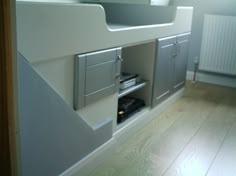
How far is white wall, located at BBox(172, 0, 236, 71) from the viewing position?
3233 mm

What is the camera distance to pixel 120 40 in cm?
171

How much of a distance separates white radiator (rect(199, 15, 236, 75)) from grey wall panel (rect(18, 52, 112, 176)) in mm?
2190

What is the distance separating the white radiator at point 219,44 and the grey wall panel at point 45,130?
219 cm

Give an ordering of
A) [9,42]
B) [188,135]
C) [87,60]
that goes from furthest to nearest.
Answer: [188,135] → [87,60] → [9,42]

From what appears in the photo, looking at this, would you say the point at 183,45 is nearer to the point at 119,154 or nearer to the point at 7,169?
the point at 119,154

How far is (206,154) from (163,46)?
849 mm

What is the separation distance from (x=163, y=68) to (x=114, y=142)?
824 millimetres

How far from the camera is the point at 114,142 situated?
5.99 feet

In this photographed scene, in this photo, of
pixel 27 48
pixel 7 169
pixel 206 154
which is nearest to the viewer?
pixel 7 169

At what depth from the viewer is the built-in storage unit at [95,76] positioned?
1.44 m

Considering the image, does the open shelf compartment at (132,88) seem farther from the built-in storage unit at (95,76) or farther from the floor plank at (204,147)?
the floor plank at (204,147)

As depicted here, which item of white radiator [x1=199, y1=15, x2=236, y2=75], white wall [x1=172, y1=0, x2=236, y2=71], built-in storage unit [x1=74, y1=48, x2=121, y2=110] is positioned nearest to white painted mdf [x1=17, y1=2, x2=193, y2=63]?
built-in storage unit [x1=74, y1=48, x2=121, y2=110]

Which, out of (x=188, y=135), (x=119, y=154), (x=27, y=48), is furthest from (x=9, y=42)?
(x=188, y=135)

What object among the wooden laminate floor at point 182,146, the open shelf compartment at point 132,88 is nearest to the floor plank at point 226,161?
the wooden laminate floor at point 182,146
